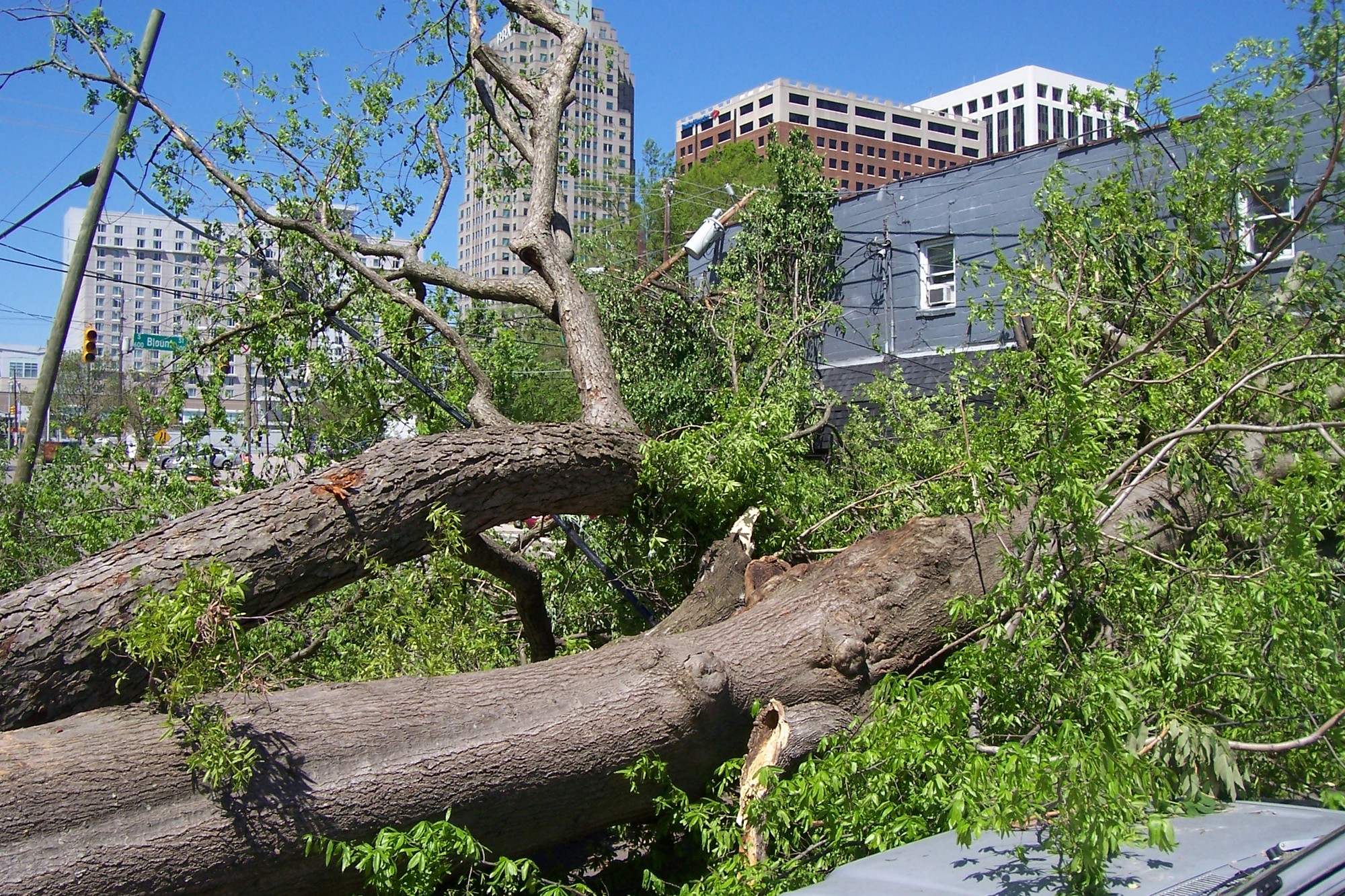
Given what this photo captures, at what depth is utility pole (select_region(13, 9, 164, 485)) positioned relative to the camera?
920cm

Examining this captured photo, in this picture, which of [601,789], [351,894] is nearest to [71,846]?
[351,894]

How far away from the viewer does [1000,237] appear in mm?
14016

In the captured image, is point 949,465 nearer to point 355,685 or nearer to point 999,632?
point 999,632

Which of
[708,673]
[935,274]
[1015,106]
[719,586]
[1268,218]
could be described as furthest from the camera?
[1015,106]

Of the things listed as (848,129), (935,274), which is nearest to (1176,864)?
(935,274)

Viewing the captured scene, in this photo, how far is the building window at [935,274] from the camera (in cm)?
1523

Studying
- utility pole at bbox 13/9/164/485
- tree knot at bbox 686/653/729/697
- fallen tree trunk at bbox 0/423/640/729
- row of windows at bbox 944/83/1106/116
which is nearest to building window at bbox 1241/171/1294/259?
tree knot at bbox 686/653/729/697

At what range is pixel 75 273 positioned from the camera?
9.75 m

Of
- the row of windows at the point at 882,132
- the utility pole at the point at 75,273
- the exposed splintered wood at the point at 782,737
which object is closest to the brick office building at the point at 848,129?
the row of windows at the point at 882,132

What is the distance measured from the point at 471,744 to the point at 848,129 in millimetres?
120458

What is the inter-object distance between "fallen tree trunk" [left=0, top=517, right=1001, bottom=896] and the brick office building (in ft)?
343

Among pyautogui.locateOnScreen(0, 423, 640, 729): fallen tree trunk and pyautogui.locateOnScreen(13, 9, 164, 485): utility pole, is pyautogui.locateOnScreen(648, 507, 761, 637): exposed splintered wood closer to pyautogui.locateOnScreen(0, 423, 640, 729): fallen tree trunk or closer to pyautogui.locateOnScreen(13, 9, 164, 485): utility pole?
pyautogui.locateOnScreen(0, 423, 640, 729): fallen tree trunk

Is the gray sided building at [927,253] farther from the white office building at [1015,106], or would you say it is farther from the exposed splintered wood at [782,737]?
the white office building at [1015,106]

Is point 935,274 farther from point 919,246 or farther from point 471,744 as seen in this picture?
point 471,744
